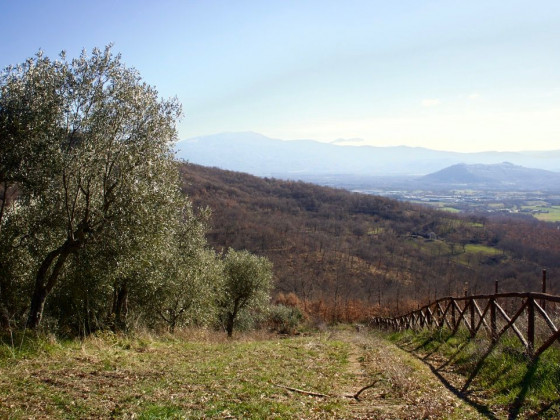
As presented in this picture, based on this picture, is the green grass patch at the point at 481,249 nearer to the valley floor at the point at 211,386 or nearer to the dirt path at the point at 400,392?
the valley floor at the point at 211,386

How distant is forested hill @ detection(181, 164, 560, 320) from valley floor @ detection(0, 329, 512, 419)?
39912 mm

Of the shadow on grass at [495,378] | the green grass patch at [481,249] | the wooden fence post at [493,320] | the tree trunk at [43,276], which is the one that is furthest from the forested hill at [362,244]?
the shadow on grass at [495,378]

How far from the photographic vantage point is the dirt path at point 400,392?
7.26 m

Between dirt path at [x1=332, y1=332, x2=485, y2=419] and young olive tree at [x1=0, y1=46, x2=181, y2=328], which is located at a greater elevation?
young olive tree at [x1=0, y1=46, x2=181, y2=328]

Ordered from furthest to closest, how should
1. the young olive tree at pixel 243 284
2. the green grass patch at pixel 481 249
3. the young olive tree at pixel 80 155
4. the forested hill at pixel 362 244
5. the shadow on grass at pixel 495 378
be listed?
the green grass patch at pixel 481 249 → the forested hill at pixel 362 244 → the young olive tree at pixel 243 284 → the young olive tree at pixel 80 155 → the shadow on grass at pixel 495 378

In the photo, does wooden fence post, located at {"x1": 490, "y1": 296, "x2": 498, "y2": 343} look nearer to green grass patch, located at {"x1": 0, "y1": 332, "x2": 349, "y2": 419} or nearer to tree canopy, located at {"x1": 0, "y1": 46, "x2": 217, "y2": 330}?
green grass patch, located at {"x1": 0, "y1": 332, "x2": 349, "y2": 419}

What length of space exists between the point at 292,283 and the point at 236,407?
64.4 metres

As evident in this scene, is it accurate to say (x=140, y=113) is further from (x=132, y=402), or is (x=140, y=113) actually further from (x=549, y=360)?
(x=549, y=360)

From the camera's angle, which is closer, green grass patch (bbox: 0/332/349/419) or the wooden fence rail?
green grass patch (bbox: 0/332/349/419)

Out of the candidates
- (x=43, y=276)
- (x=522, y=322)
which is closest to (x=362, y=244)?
(x=522, y=322)

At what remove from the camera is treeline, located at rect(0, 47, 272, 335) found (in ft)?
36.9

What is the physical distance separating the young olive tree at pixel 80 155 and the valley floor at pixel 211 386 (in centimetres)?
338

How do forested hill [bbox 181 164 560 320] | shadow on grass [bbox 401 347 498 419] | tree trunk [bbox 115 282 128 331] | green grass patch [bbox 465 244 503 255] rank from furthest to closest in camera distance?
green grass patch [bbox 465 244 503 255]
forested hill [bbox 181 164 560 320]
tree trunk [bbox 115 282 128 331]
shadow on grass [bbox 401 347 498 419]

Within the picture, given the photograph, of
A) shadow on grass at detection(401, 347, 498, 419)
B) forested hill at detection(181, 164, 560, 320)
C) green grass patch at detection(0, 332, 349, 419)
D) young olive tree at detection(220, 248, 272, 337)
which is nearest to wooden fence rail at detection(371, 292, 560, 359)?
shadow on grass at detection(401, 347, 498, 419)
